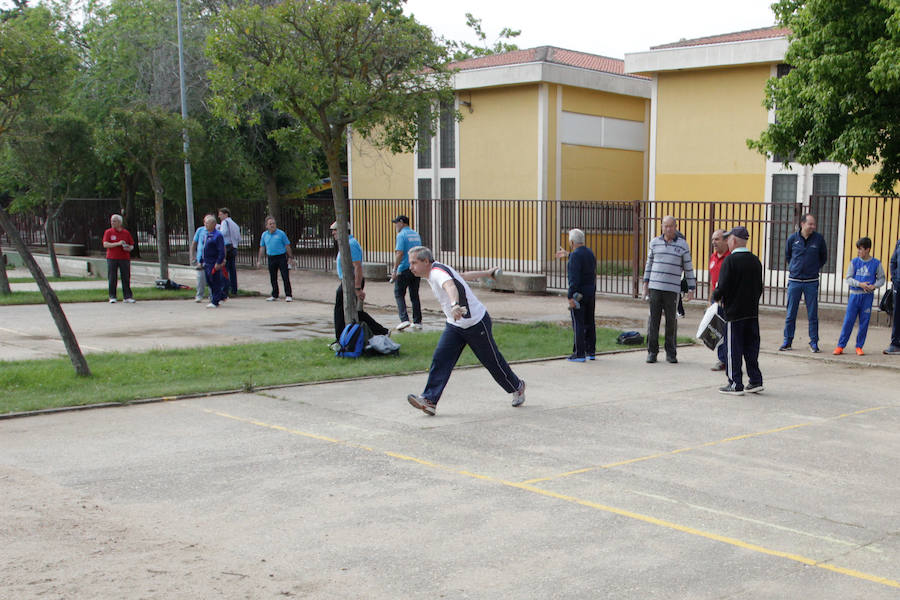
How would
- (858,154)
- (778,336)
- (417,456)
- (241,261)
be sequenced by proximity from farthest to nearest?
(241,261)
(778,336)
(858,154)
(417,456)

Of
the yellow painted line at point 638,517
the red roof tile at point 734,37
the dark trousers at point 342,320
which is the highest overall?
the red roof tile at point 734,37

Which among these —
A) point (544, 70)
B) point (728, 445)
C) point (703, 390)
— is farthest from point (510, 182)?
point (728, 445)

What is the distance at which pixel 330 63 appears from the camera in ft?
36.6

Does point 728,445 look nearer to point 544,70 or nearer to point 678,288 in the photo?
point 678,288

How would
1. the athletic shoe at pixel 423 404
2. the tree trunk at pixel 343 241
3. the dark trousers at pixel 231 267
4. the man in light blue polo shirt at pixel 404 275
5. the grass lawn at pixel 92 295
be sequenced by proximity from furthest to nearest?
the dark trousers at pixel 231 267 < the grass lawn at pixel 92 295 < the man in light blue polo shirt at pixel 404 275 < the tree trunk at pixel 343 241 < the athletic shoe at pixel 423 404

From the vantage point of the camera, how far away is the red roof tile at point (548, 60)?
25688 millimetres

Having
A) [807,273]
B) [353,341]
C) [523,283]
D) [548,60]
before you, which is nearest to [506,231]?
[523,283]

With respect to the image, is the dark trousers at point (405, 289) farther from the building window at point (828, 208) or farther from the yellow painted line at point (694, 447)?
the building window at point (828, 208)

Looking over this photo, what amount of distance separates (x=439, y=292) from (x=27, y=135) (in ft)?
50.6

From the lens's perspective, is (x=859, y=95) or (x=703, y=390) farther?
(x=859, y=95)

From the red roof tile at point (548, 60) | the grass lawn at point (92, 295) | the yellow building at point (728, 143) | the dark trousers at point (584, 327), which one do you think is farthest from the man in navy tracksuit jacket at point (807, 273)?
the red roof tile at point (548, 60)

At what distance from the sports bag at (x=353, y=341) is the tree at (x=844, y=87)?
6916 millimetres

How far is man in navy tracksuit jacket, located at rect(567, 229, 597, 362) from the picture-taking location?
11.1m

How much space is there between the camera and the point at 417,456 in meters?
6.67
